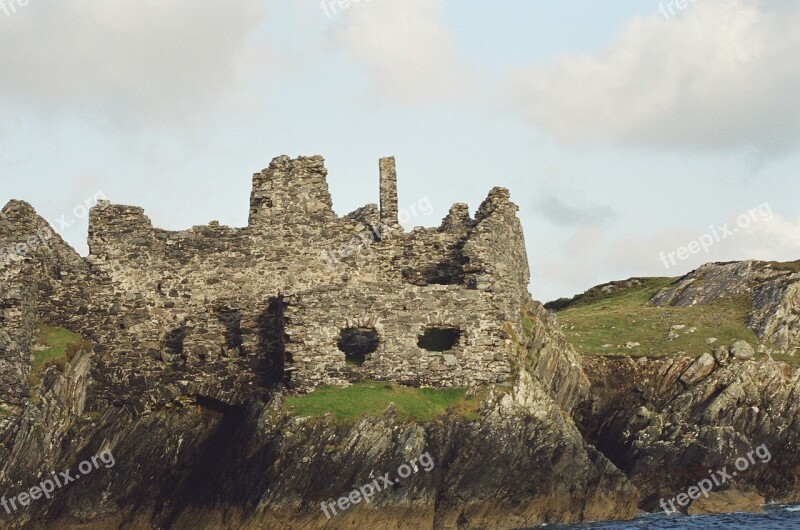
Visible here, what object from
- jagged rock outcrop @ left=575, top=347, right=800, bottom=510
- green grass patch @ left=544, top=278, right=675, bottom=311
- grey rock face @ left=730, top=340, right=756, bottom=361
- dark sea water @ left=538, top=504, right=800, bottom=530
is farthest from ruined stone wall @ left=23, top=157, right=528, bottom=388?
green grass patch @ left=544, top=278, right=675, bottom=311

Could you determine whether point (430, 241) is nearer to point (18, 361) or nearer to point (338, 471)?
point (338, 471)

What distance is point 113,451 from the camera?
3656cm

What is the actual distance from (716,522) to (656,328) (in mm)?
14906

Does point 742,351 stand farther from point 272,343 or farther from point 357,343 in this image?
point 272,343

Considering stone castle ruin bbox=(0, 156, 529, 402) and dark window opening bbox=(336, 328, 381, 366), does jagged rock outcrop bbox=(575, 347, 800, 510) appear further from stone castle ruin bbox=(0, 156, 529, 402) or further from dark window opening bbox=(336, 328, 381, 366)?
dark window opening bbox=(336, 328, 381, 366)

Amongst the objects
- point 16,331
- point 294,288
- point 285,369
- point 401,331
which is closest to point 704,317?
point 401,331

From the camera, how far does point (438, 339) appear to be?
39.3 metres

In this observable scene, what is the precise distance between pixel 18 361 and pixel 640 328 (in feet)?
88.2

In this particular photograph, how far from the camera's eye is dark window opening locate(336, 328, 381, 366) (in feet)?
128

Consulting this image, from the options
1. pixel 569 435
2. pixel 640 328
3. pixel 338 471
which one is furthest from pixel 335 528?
pixel 640 328

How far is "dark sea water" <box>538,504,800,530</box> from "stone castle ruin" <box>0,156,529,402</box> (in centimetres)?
587

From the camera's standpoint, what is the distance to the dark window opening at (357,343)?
3897 centimetres

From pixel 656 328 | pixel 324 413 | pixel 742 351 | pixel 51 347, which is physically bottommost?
pixel 324 413

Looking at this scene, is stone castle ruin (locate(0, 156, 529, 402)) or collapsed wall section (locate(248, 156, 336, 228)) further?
collapsed wall section (locate(248, 156, 336, 228))
